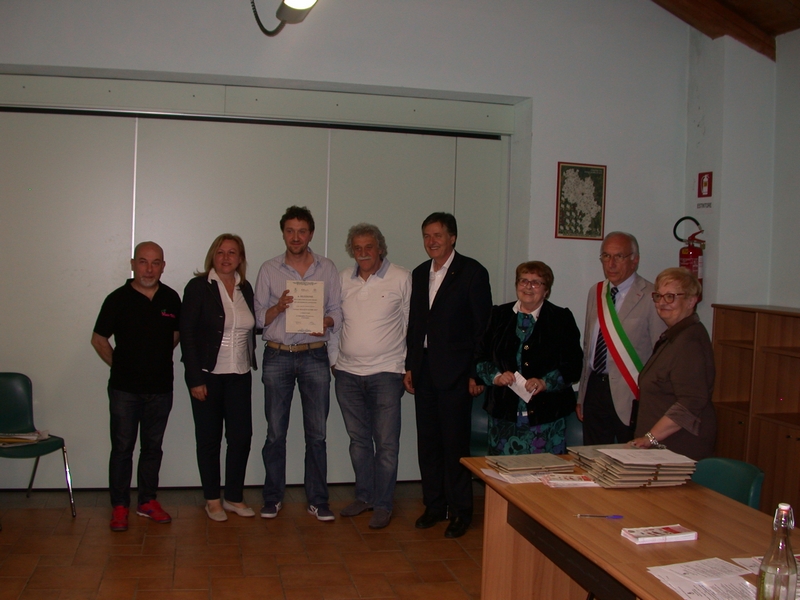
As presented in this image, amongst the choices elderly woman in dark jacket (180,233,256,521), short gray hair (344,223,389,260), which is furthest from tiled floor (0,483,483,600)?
short gray hair (344,223,389,260)

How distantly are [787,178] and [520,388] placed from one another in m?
2.63

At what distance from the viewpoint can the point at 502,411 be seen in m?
3.59

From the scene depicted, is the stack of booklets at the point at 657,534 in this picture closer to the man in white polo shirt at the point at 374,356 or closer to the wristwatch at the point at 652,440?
the wristwatch at the point at 652,440

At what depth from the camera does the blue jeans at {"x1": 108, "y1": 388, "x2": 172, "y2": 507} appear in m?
4.02

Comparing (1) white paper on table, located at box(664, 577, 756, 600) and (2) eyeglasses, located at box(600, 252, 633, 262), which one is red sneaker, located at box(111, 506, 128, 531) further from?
(1) white paper on table, located at box(664, 577, 756, 600)

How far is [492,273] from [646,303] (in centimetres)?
167

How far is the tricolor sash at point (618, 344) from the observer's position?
348 cm

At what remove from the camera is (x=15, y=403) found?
14.2ft

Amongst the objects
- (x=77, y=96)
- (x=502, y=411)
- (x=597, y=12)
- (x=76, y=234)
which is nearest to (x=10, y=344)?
(x=76, y=234)

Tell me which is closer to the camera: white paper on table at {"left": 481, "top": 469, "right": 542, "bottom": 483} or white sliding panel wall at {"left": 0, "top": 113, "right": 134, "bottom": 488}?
white paper on table at {"left": 481, "top": 469, "right": 542, "bottom": 483}

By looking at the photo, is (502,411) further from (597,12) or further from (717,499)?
(597,12)

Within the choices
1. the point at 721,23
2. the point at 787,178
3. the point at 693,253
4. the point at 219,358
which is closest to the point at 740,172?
the point at 787,178

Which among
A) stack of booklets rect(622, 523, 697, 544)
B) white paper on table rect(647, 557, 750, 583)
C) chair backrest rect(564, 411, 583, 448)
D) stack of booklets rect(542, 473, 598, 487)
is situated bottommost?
chair backrest rect(564, 411, 583, 448)

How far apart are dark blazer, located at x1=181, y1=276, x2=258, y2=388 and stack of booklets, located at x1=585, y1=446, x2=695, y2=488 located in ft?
7.51
